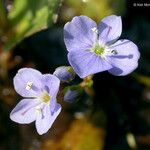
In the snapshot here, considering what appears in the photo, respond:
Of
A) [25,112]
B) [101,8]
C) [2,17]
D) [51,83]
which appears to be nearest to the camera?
[51,83]

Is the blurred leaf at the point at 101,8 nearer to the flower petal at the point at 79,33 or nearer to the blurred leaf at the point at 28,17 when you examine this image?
the blurred leaf at the point at 28,17

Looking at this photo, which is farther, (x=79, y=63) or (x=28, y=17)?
(x=28, y=17)

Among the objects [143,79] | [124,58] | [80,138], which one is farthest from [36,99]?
[143,79]

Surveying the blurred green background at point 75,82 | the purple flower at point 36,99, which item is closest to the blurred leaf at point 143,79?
the blurred green background at point 75,82

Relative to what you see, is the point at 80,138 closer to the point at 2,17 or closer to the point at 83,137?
the point at 83,137

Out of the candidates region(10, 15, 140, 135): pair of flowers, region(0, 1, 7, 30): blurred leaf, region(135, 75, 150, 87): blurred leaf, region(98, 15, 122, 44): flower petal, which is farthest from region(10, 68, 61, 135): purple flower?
region(135, 75, 150, 87): blurred leaf

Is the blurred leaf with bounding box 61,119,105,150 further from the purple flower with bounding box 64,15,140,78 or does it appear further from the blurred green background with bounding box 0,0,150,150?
the purple flower with bounding box 64,15,140,78

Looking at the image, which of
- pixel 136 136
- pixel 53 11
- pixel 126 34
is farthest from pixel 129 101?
pixel 53 11
